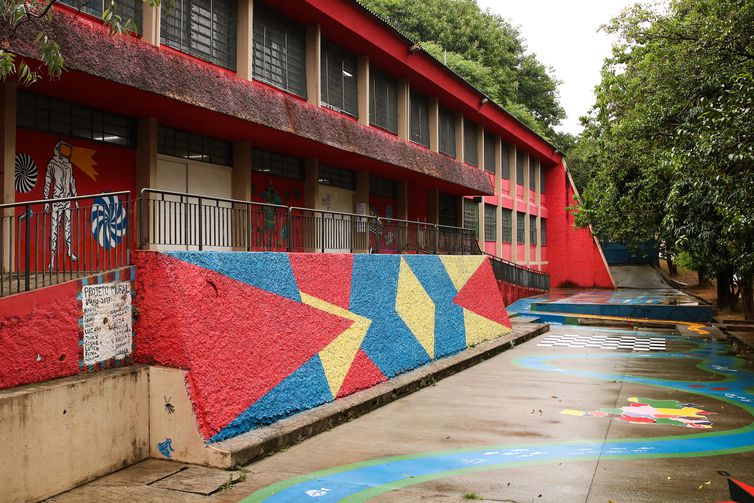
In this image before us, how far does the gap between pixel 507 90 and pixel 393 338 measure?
3689 cm

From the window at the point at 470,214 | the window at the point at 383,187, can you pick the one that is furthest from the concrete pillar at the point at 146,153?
the window at the point at 470,214

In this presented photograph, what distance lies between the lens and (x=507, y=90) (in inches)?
1789

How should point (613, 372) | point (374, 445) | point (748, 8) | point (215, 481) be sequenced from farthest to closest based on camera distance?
point (613, 372)
point (748, 8)
point (374, 445)
point (215, 481)

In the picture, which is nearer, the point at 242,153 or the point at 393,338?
the point at 393,338

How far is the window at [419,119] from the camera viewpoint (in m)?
21.2

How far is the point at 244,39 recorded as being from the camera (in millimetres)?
13312

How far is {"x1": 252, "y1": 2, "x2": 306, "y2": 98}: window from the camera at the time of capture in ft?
46.4

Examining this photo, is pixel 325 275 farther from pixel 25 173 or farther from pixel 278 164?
pixel 278 164

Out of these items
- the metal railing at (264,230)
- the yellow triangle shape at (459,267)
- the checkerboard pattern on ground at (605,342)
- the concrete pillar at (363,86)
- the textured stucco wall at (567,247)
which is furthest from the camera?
the textured stucco wall at (567,247)

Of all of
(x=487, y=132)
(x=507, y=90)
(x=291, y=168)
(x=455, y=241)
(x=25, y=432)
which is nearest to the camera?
(x=25, y=432)

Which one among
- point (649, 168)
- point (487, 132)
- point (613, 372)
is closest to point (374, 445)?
point (613, 372)

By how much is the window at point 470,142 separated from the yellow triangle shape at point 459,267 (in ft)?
29.5

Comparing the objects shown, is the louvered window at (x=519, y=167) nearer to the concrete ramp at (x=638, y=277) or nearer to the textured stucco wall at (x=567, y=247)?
the textured stucco wall at (x=567, y=247)

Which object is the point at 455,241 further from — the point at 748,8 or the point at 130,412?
the point at 130,412
